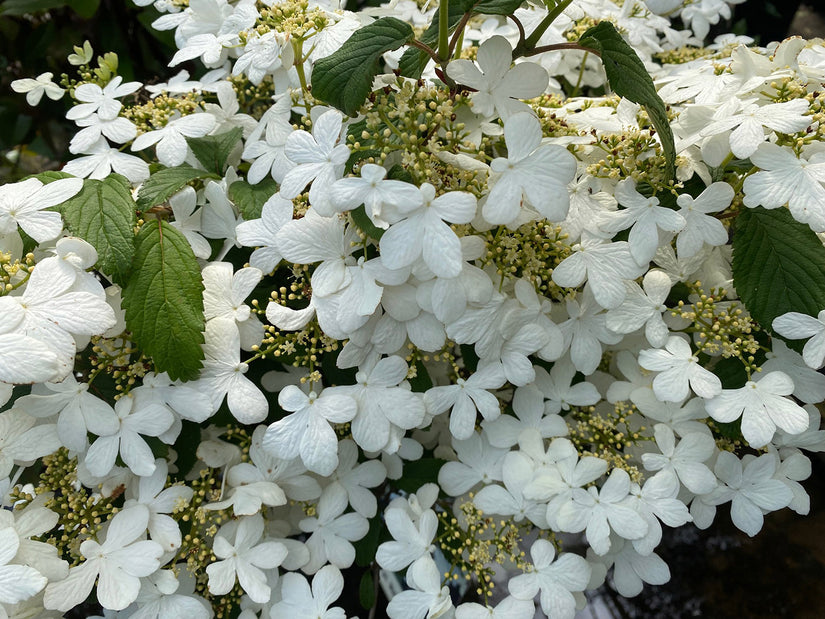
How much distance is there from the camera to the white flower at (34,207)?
640mm

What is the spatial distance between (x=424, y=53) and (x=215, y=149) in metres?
0.31

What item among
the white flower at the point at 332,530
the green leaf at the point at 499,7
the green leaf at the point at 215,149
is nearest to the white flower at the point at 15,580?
the white flower at the point at 332,530

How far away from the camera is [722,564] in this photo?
1.04 m

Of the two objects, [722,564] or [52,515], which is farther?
[722,564]

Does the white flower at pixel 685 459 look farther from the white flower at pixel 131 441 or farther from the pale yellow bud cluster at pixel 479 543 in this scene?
the white flower at pixel 131 441

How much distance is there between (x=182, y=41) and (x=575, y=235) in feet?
2.02

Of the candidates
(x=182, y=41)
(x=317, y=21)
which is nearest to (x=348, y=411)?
(x=317, y=21)

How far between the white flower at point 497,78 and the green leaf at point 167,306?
0.34 meters

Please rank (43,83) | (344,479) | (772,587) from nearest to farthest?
1. (344,479)
2. (43,83)
3. (772,587)

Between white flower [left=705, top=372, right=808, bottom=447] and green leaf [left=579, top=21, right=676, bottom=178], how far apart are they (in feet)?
0.81

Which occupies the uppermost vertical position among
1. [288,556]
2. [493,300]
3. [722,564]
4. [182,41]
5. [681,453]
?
[182,41]

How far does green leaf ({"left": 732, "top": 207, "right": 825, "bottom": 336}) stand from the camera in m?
0.64

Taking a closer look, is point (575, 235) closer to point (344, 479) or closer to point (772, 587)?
point (344, 479)

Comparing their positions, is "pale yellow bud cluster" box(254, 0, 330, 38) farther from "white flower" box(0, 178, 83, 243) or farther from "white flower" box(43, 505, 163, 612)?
"white flower" box(43, 505, 163, 612)
